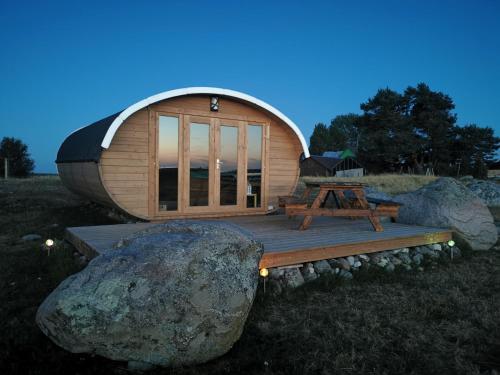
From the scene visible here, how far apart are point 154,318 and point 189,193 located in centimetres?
549

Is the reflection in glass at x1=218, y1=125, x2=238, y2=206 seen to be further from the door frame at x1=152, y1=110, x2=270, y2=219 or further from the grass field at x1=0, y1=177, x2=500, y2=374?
the grass field at x1=0, y1=177, x2=500, y2=374

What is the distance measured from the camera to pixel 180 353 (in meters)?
2.82

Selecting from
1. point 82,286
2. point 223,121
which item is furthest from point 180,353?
point 223,121

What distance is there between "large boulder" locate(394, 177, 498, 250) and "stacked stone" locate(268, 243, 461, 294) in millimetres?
477

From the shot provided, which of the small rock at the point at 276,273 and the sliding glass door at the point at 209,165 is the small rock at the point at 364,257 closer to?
the small rock at the point at 276,273

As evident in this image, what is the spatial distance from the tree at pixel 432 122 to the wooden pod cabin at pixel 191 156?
35873mm

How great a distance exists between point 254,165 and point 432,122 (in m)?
36.4

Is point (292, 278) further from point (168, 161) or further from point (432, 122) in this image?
point (432, 122)

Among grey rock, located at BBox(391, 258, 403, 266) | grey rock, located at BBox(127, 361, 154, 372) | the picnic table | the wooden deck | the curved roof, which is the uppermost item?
the curved roof

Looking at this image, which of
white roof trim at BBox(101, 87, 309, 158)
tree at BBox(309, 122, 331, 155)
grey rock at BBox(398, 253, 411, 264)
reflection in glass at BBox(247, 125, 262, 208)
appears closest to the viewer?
grey rock at BBox(398, 253, 411, 264)

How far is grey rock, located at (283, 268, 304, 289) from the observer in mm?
4789

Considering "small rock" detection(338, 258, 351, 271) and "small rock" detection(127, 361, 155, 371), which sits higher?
"small rock" detection(338, 258, 351, 271)

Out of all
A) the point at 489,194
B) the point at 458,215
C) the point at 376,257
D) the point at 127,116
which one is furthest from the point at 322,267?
the point at 489,194

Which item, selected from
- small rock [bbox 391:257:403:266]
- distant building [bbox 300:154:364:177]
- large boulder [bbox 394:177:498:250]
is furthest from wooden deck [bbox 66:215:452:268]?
distant building [bbox 300:154:364:177]
